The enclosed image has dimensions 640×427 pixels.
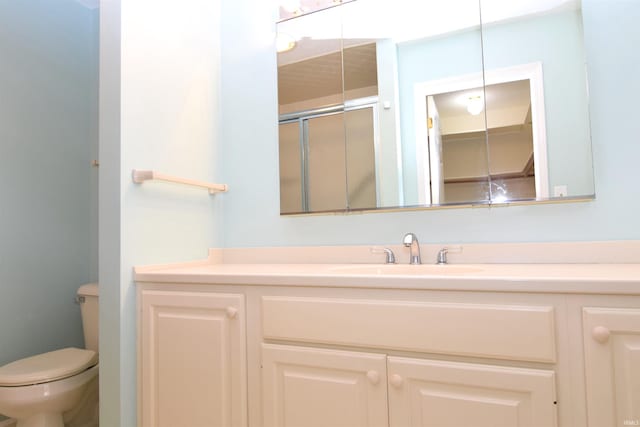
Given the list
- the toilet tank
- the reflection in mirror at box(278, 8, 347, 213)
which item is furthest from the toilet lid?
the reflection in mirror at box(278, 8, 347, 213)

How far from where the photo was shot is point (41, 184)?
2.03 m

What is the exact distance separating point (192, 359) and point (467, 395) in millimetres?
852

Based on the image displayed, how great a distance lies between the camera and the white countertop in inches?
34.1

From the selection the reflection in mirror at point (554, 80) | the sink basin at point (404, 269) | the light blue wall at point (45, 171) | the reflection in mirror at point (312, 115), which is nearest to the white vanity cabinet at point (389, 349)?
the sink basin at point (404, 269)

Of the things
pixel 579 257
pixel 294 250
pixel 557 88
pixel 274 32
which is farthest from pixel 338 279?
pixel 274 32

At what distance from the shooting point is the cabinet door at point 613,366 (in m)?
0.83

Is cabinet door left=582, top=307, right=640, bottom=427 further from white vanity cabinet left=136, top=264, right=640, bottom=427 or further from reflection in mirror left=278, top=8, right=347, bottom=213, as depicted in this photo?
reflection in mirror left=278, top=8, right=347, bottom=213

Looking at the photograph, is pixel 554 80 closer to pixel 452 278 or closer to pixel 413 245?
pixel 413 245

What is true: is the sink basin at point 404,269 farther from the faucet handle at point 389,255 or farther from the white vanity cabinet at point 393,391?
the white vanity cabinet at point 393,391

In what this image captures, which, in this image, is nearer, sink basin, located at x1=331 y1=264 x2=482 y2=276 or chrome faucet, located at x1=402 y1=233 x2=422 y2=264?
sink basin, located at x1=331 y1=264 x2=482 y2=276

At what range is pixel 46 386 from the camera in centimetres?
145

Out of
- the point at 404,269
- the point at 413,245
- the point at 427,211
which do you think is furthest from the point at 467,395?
the point at 427,211

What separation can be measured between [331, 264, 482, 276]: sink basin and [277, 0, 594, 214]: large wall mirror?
0.82 ft

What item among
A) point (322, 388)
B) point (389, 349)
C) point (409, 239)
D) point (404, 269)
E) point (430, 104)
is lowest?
point (322, 388)
